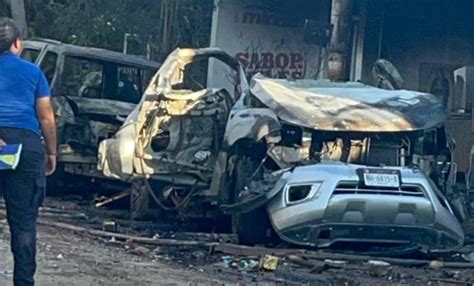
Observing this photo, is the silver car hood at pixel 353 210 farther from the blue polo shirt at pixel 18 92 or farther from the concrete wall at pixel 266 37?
the concrete wall at pixel 266 37

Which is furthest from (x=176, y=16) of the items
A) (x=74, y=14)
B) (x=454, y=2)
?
(x=454, y=2)

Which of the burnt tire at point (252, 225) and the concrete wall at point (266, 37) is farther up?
the concrete wall at point (266, 37)

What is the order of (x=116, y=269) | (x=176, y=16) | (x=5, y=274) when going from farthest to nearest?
(x=176, y=16) → (x=116, y=269) → (x=5, y=274)

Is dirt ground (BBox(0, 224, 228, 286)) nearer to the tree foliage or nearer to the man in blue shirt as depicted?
the man in blue shirt

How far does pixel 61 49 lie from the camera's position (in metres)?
15.3

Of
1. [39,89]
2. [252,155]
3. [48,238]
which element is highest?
[39,89]

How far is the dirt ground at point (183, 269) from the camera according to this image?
8.98 meters

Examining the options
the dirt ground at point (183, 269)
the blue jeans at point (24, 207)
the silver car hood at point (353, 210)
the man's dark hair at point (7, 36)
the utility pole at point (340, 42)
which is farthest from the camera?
the utility pole at point (340, 42)

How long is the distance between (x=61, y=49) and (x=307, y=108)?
5064mm

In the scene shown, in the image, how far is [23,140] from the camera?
24.4 feet

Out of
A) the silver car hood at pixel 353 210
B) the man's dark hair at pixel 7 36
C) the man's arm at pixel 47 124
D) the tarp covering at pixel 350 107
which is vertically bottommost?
the silver car hood at pixel 353 210

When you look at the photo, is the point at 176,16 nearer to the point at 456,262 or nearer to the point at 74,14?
the point at 74,14

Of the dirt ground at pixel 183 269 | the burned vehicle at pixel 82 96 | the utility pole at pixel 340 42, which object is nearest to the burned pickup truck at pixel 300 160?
the dirt ground at pixel 183 269

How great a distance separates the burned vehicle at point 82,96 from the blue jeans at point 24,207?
23.9ft
